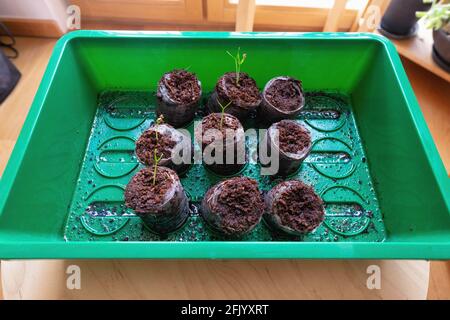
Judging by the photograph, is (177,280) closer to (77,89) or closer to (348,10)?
(77,89)

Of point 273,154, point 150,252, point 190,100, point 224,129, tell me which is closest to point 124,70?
point 190,100

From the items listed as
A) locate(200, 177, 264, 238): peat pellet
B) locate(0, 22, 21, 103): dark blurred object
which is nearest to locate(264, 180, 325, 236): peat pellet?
locate(200, 177, 264, 238): peat pellet

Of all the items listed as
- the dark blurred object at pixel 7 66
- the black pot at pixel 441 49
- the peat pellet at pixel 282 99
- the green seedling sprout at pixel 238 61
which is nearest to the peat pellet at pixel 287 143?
the peat pellet at pixel 282 99

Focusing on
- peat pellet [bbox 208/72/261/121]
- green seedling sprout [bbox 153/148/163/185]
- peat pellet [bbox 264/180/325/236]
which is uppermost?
peat pellet [bbox 208/72/261/121]

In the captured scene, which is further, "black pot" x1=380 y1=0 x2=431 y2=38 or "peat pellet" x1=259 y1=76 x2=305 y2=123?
"black pot" x1=380 y1=0 x2=431 y2=38

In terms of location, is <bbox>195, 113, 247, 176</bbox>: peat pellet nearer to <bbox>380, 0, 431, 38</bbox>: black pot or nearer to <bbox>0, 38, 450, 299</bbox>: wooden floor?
<bbox>0, 38, 450, 299</bbox>: wooden floor

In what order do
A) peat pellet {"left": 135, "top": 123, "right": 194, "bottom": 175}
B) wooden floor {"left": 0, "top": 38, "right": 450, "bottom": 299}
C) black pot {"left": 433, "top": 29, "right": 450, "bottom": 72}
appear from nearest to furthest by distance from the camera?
wooden floor {"left": 0, "top": 38, "right": 450, "bottom": 299}
peat pellet {"left": 135, "top": 123, "right": 194, "bottom": 175}
black pot {"left": 433, "top": 29, "right": 450, "bottom": 72}
